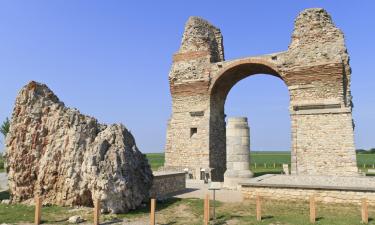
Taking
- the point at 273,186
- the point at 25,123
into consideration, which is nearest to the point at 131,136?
the point at 25,123

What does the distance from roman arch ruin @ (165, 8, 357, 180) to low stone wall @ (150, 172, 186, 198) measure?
4658mm

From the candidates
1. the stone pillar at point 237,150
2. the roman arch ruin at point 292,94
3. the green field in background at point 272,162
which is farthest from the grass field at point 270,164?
the stone pillar at point 237,150

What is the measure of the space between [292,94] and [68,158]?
1152cm

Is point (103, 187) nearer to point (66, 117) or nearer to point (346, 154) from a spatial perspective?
point (66, 117)

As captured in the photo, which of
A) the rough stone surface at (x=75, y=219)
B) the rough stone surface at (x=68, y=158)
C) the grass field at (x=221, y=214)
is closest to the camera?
the rough stone surface at (x=75, y=219)

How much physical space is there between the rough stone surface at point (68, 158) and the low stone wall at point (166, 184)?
1103 millimetres

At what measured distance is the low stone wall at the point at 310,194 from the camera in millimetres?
10172

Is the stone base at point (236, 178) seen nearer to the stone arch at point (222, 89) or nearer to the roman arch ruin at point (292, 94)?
the roman arch ruin at point (292, 94)

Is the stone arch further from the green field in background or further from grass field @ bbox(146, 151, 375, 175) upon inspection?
the green field in background

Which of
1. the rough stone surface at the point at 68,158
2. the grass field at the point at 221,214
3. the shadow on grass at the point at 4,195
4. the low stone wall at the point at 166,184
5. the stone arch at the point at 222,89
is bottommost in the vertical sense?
the shadow on grass at the point at 4,195

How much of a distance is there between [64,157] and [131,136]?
2349mm

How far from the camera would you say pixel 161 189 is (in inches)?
523

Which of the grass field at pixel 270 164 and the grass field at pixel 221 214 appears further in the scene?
the grass field at pixel 270 164

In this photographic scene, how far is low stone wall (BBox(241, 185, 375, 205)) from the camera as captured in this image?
33.4 feet
